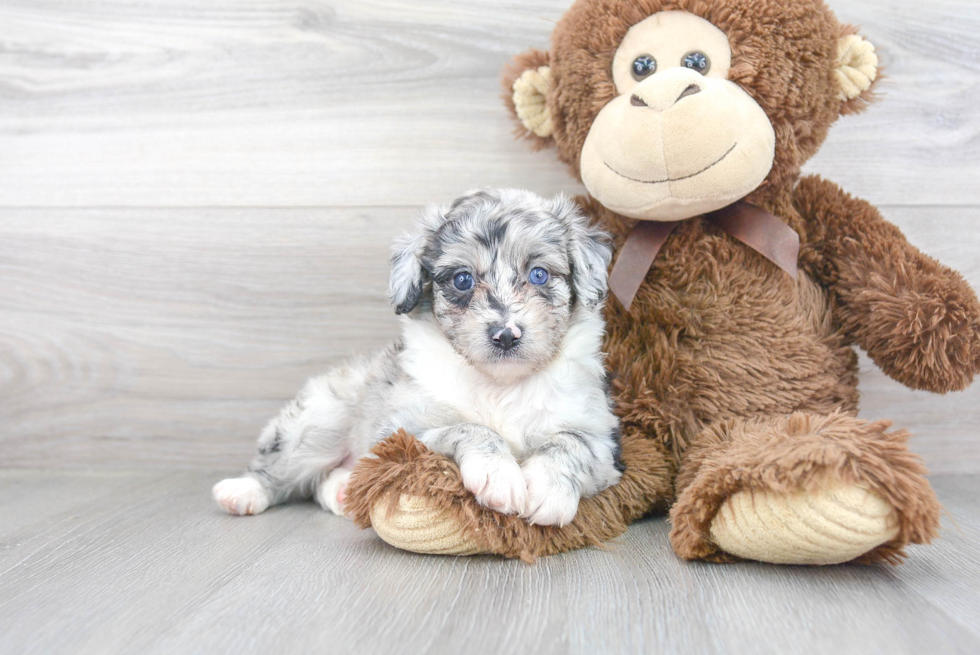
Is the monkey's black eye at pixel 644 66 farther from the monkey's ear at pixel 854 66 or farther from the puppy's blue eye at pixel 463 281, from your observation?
the puppy's blue eye at pixel 463 281

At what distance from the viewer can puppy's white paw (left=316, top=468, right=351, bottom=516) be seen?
229 cm

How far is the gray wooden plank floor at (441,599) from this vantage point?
1309mm

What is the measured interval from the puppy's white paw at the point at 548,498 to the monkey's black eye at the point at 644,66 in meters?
1.10

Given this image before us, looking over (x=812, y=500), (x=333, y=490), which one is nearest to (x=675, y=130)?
(x=812, y=500)

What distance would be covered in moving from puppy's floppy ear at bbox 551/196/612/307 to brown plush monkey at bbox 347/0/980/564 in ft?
0.36

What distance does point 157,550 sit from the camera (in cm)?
191

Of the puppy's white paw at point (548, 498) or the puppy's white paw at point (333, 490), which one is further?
the puppy's white paw at point (333, 490)

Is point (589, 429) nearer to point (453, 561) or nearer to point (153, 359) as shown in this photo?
point (453, 561)

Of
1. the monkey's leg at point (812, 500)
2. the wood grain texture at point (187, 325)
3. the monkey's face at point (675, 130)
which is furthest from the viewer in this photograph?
the wood grain texture at point (187, 325)

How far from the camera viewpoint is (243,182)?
9.08 ft

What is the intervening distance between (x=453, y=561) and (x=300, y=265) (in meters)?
1.42

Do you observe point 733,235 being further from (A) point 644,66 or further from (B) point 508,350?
(B) point 508,350

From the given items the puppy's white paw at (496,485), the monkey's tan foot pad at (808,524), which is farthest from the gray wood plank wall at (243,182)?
the monkey's tan foot pad at (808,524)

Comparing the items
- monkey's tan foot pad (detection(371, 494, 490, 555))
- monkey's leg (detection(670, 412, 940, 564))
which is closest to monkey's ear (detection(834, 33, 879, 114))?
monkey's leg (detection(670, 412, 940, 564))
